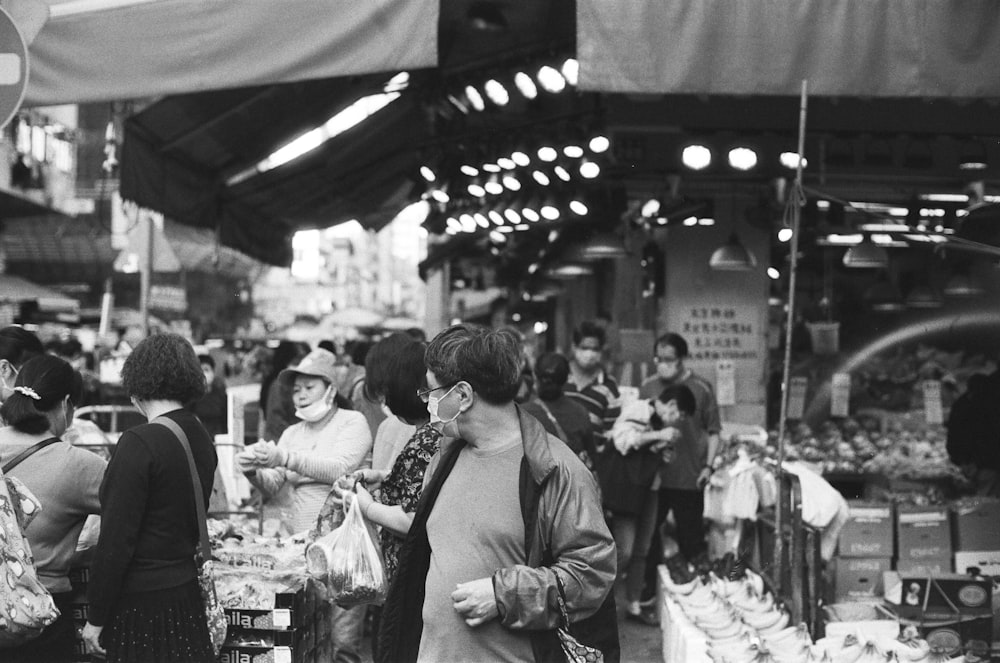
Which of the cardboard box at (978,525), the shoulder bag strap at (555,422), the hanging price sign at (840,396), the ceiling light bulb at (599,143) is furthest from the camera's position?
the hanging price sign at (840,396)

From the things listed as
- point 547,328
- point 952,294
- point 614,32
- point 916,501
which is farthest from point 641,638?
point 547,328

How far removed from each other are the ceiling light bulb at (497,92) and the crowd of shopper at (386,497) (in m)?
4.53

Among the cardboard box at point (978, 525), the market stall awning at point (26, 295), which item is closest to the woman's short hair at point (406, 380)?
the cardboard box at point (978, 525)

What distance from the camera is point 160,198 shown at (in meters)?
9.16

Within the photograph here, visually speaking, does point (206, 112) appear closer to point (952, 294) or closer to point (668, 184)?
point (668, 184)

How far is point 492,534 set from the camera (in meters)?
3.52

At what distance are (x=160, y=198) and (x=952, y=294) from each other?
10159 millimetres

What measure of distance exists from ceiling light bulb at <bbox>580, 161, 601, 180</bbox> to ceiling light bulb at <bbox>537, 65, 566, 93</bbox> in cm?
85

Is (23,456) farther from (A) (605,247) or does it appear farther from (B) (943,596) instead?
(A) (605,247)

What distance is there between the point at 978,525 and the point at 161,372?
21.2 feet

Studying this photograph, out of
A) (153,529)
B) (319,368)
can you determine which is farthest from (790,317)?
(153,529)

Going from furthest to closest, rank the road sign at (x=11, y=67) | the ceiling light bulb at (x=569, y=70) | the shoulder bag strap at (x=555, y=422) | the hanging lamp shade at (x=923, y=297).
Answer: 1. the hanging lamp shade at (x=923, y=297)
2. the ceiling light bulb at (x=569, y=70)
3. the shoulder bag strap at (x=555, y=422)
4. the road sign at (x=11, y=67)

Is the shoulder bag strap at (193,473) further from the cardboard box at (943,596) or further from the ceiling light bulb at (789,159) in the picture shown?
the ceiling light bulb at (789,159)

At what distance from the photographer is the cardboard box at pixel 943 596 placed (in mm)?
6676
